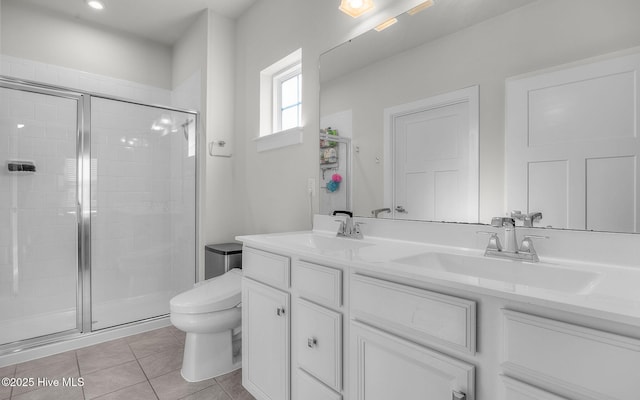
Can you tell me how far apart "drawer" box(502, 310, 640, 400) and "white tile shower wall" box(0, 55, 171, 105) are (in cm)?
308

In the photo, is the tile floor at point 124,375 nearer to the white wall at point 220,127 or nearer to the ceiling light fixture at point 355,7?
the white wall at point 220,127

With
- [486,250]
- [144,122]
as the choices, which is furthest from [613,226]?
[144,122]

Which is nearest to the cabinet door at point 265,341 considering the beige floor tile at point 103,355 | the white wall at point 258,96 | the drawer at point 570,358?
the white wall at point 258,96

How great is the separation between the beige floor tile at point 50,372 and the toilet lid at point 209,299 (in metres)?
0.79

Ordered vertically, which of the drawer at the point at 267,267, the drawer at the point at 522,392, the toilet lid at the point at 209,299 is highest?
the drawer at the point at 267,267

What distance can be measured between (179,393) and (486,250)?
1675mm

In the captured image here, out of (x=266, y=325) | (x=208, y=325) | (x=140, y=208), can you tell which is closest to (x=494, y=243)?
(x=266, y=325)

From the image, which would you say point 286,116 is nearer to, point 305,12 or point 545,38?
point 305,12

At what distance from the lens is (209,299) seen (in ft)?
5.94

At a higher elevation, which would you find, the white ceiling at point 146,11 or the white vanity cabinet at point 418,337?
the white ceiling at point 146,11

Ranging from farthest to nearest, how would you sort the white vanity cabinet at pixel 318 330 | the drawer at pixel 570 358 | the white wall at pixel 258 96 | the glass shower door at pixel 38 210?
the glass shower door at pixel 38 210 < the white wall at pixel 258 96 < the white vanity cabinet at pixel 318 330 < the drawer at pixel 570 358

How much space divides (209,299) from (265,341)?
0.48 meters

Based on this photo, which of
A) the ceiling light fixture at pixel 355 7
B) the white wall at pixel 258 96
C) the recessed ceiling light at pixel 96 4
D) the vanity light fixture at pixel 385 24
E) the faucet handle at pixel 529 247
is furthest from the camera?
the recessed ceiling light at pixel 96 4

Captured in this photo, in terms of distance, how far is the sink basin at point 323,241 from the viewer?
1.61 metres
